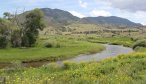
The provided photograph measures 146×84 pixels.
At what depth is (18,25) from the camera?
84.6m

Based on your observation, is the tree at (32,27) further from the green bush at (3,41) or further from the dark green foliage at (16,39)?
the green bush at (3,41)

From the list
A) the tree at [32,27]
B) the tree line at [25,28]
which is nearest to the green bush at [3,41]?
the tree line at [25,28]

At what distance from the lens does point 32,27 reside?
83062 millimetres

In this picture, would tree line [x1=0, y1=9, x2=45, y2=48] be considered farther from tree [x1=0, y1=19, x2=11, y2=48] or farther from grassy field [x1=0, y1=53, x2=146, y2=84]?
grassy field [x1=0, y1=53, x2=146, y2=84]

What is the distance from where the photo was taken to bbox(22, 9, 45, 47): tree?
81.6 metres

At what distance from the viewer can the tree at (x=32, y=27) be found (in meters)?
81.6

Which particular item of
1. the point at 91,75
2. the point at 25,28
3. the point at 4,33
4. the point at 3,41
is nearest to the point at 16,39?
the point at 25,28

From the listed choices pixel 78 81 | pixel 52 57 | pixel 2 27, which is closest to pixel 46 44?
pixel 2 27

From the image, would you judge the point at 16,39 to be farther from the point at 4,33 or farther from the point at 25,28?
the point at 4,33

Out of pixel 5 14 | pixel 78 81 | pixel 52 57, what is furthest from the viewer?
pixel 5 14

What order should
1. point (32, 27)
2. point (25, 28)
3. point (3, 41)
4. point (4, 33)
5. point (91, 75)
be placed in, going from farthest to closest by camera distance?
point (32, 27) < point (25, 28) < point (4, 33) < point (3, 41) < point (91, 75)

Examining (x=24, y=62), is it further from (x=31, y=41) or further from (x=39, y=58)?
(x=31, y=41)

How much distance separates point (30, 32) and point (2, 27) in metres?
7.98

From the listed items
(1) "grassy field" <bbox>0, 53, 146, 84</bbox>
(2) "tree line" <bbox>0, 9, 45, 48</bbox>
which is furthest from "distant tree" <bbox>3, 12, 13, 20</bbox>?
(1) "grassy field" <bbox>0, 53, 146, 84</bbox>
